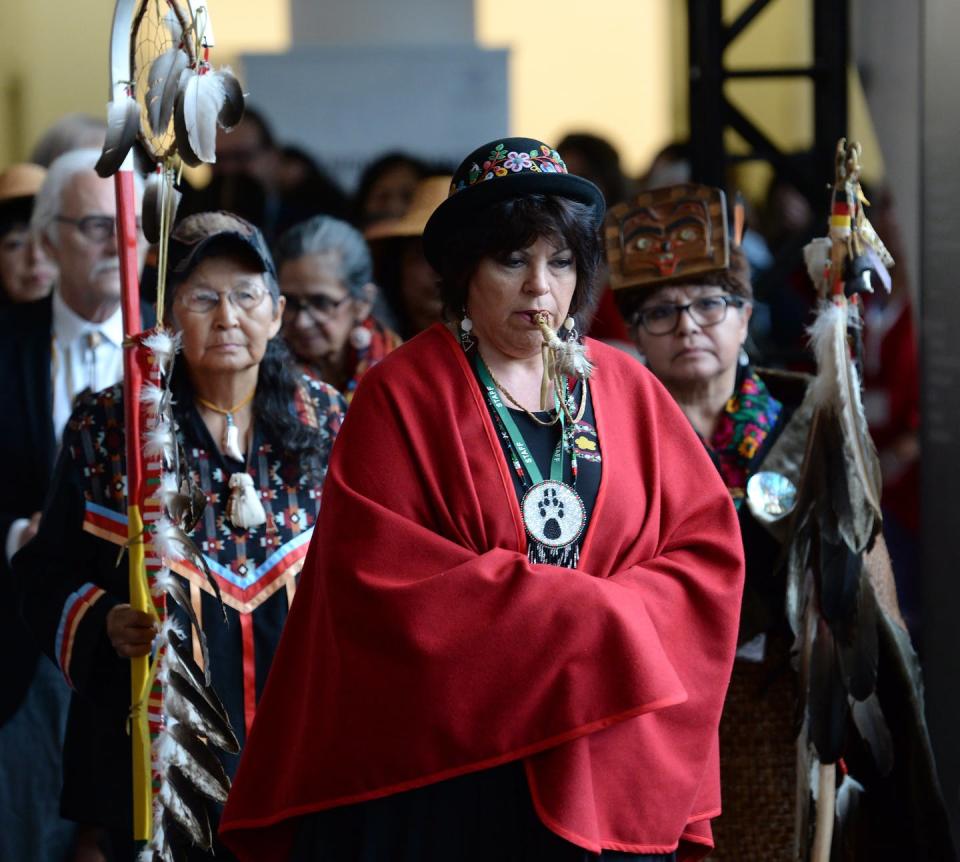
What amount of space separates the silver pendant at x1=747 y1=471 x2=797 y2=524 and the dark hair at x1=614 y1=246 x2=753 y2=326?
0.49 meters

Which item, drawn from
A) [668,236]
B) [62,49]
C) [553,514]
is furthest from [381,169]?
[553,514]

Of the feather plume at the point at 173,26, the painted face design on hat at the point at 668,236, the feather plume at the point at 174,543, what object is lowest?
the feather plume at the point at 174,543

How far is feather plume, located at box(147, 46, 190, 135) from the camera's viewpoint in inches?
143

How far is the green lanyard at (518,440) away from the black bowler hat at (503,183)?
28 centimetres

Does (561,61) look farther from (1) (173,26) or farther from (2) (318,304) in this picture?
(1) (173,26)

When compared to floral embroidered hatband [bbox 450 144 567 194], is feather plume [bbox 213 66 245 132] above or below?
above

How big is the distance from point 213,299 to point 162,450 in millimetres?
523

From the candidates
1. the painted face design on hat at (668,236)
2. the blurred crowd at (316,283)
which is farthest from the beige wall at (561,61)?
the painted face design on hat at (668,236)

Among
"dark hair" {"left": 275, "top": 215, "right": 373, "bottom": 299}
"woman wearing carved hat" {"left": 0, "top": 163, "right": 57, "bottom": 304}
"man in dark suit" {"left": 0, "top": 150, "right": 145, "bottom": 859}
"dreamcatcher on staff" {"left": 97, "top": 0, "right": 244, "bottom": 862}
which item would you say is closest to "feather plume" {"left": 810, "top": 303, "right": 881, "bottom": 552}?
"dreamcatcher on staff" {"left": 97, "top": 0, "right": 244, "bottom": 862}

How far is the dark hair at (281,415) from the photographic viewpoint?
3988mm

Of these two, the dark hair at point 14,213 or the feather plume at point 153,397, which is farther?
the dark hair at point 14,213

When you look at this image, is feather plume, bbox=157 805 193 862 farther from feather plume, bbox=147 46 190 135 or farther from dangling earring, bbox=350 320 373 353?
dangling earring, bbox=350 320 373 353

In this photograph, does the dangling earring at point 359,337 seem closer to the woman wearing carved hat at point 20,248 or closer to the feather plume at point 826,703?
the woman wearing carved hat at point 20,248

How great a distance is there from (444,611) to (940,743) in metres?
2.67
